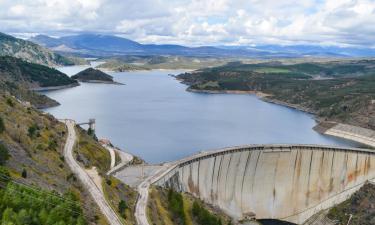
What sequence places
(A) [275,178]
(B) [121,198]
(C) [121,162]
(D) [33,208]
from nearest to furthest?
(D) [33,208], (B) [121,198], (C) [121,162], (A) [275,178]

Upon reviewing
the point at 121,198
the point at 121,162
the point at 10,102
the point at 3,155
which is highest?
the point at 10,102

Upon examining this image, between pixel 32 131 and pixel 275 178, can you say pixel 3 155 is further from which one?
pixel 275 178

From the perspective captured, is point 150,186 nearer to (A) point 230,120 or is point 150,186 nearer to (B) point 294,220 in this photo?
(B) point 294,220

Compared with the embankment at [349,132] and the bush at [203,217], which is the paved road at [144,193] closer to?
the bush at [203,217]

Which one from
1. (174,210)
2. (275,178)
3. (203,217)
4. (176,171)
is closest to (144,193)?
(174,210)

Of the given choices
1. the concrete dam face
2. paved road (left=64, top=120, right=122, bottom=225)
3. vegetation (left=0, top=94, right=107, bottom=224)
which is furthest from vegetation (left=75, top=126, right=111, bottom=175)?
the concrete dam face

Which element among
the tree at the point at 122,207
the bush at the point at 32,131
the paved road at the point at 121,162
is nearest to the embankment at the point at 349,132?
the paved road at the point at 121,162
